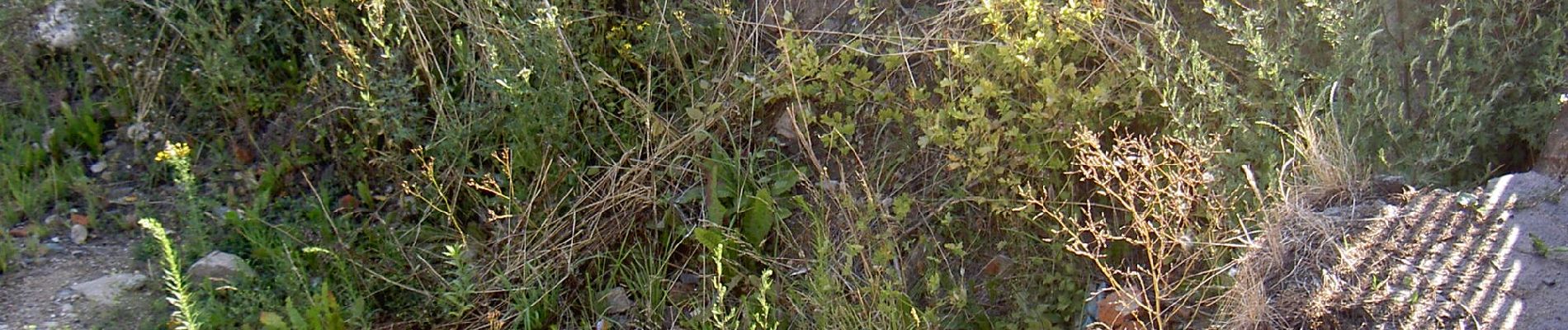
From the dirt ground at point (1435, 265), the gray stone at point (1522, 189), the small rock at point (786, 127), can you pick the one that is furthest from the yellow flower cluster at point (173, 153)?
the gray stone at point (1522, 189)

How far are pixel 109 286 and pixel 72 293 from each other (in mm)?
106

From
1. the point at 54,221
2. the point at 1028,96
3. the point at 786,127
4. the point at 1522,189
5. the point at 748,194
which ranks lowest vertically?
the point at 54,221

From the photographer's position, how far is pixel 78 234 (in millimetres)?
4195

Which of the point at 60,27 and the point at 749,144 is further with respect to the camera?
the point at 60,27

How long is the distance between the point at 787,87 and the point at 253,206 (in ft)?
5.78

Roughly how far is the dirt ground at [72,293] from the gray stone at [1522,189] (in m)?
3.58

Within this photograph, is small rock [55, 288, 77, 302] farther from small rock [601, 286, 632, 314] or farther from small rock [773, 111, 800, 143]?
small rock [773, 111, 800, 143]

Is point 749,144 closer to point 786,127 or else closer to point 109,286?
point 786,127

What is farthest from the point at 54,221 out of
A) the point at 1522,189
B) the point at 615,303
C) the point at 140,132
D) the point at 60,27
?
the point at 1522,189

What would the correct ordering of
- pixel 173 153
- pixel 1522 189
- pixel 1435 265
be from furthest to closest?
pixel 173 153
pixel 1522 189
pixel 1435 265

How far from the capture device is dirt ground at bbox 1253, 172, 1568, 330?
9.28ft

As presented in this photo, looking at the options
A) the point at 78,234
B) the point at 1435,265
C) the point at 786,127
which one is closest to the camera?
the point at 1435,265

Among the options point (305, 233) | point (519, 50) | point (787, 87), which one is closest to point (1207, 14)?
point (787, 87)

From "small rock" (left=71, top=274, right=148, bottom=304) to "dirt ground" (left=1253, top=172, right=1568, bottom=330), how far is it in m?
3.17
